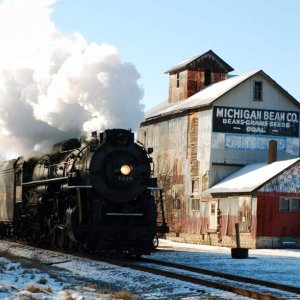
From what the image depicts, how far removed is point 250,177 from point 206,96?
753 centimetres

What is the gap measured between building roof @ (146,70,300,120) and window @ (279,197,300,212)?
24.5 feet

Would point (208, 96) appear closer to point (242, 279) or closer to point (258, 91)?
point (258, 91)

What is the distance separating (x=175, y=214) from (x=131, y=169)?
69.4ft

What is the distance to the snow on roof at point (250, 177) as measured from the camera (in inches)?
1327

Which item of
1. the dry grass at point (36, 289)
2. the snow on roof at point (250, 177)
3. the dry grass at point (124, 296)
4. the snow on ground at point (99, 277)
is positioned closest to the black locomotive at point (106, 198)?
the snow on ground at point (99, 277)

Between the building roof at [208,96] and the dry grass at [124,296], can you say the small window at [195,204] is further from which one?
the dry grass at [124,296]

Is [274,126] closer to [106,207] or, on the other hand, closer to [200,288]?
[106,207]

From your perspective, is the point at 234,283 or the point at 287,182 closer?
the point at 234,283

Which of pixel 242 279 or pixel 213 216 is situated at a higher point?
pixel 213 216

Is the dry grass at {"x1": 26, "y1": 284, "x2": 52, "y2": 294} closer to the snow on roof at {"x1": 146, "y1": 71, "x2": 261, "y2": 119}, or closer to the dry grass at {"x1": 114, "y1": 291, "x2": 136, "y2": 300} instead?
the dry grass at {"x1": 114, "y1": 291, "x2": 136, "y2": 300}

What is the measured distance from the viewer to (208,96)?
134ft

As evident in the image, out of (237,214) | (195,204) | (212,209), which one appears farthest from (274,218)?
(195,204)

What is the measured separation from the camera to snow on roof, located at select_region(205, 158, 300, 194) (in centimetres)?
3371

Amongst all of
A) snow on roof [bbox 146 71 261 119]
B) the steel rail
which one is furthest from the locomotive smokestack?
the steel rail
